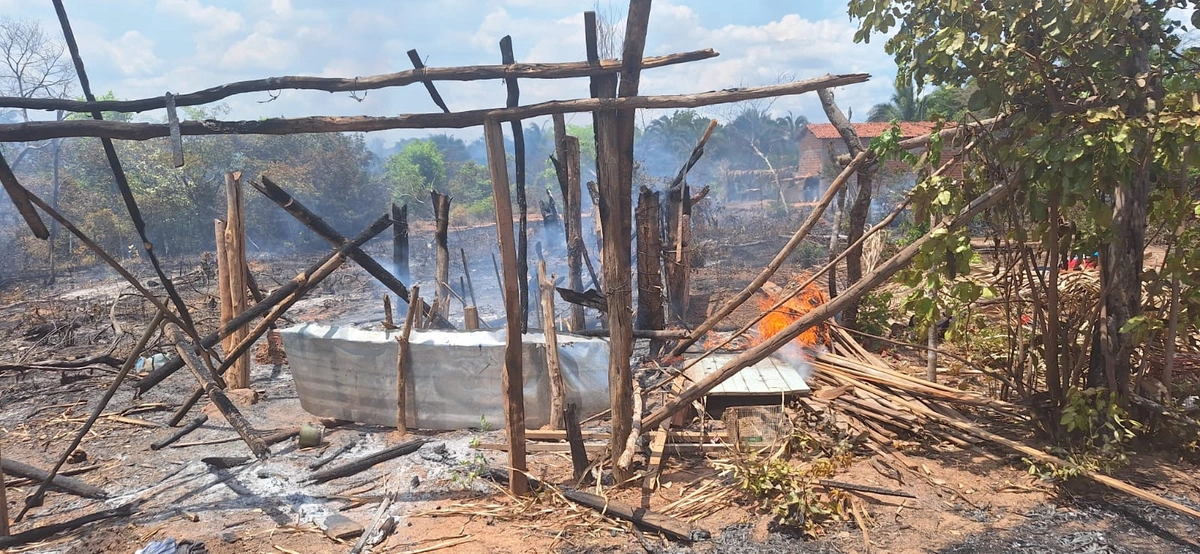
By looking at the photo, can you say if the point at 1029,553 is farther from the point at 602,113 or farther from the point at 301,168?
the point at 301,168

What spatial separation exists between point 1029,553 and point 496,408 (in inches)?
186

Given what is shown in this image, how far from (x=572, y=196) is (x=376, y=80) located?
4.44 meters

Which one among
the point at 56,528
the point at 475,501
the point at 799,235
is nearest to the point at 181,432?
the point at 56,528

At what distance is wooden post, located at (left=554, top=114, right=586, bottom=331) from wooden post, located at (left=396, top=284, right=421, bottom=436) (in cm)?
241

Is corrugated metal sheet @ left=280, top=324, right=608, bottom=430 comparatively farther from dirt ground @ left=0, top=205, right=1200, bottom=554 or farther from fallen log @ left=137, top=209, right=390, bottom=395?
fallen log @ left=137, top=209, right=390, bottom=395

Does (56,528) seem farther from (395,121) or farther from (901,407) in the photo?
(901,407)

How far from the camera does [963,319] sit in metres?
5.30

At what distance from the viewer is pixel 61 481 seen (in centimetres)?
556

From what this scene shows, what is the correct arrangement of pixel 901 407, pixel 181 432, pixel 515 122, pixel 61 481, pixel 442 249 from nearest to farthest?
1. pixel 515 122
2. pixel 61 481
3. pixel 901 407
4. pixel 181 432
5. pixel 442 249

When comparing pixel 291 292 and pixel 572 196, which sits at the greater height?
pixel 572 196

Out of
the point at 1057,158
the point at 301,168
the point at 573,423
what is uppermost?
the point at 301,168

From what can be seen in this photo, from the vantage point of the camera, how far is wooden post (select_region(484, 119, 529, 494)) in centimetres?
448

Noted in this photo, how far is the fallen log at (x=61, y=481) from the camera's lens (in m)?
5.53

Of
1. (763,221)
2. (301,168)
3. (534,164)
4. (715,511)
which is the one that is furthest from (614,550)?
(534,164)
